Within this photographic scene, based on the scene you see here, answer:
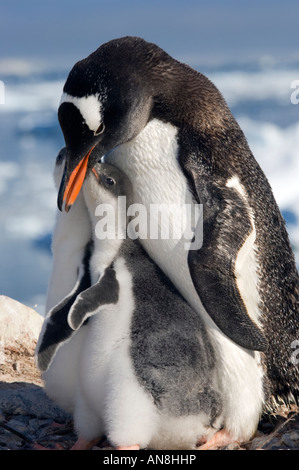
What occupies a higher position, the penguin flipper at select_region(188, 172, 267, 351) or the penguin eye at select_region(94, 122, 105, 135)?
the penguin eye at select_region(94, 122, 105, 135)

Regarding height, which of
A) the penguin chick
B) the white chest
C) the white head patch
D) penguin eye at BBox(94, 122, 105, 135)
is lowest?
the penguin chick

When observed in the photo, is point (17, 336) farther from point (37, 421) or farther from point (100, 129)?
point (100, 129)

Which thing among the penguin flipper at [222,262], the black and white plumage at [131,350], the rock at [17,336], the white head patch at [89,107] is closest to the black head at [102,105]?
the white head patch at [89,107]

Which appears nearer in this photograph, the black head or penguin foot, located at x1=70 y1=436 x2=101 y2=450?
the black head

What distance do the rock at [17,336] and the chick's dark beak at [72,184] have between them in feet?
4.80

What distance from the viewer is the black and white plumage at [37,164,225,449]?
306 centimetres

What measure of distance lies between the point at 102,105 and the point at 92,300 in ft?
2.34

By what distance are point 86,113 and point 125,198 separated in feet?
1.24

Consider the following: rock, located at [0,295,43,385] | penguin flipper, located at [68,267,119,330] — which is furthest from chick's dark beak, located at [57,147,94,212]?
rock, located at [0,295,43,385]

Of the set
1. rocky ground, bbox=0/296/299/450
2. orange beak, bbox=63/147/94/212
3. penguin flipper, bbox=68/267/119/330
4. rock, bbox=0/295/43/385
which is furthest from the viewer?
rock, bbox=0/295/43/385

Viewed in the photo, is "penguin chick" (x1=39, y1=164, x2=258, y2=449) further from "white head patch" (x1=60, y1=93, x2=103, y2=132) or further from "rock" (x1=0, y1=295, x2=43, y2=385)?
"rock" (x1=0, y1=295, x2=43, y2=385)

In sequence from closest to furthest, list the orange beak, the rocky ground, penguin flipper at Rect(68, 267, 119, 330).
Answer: penguin flipper at Rect(68, 267, 119, 330)
the orange beak
the rocky ground
